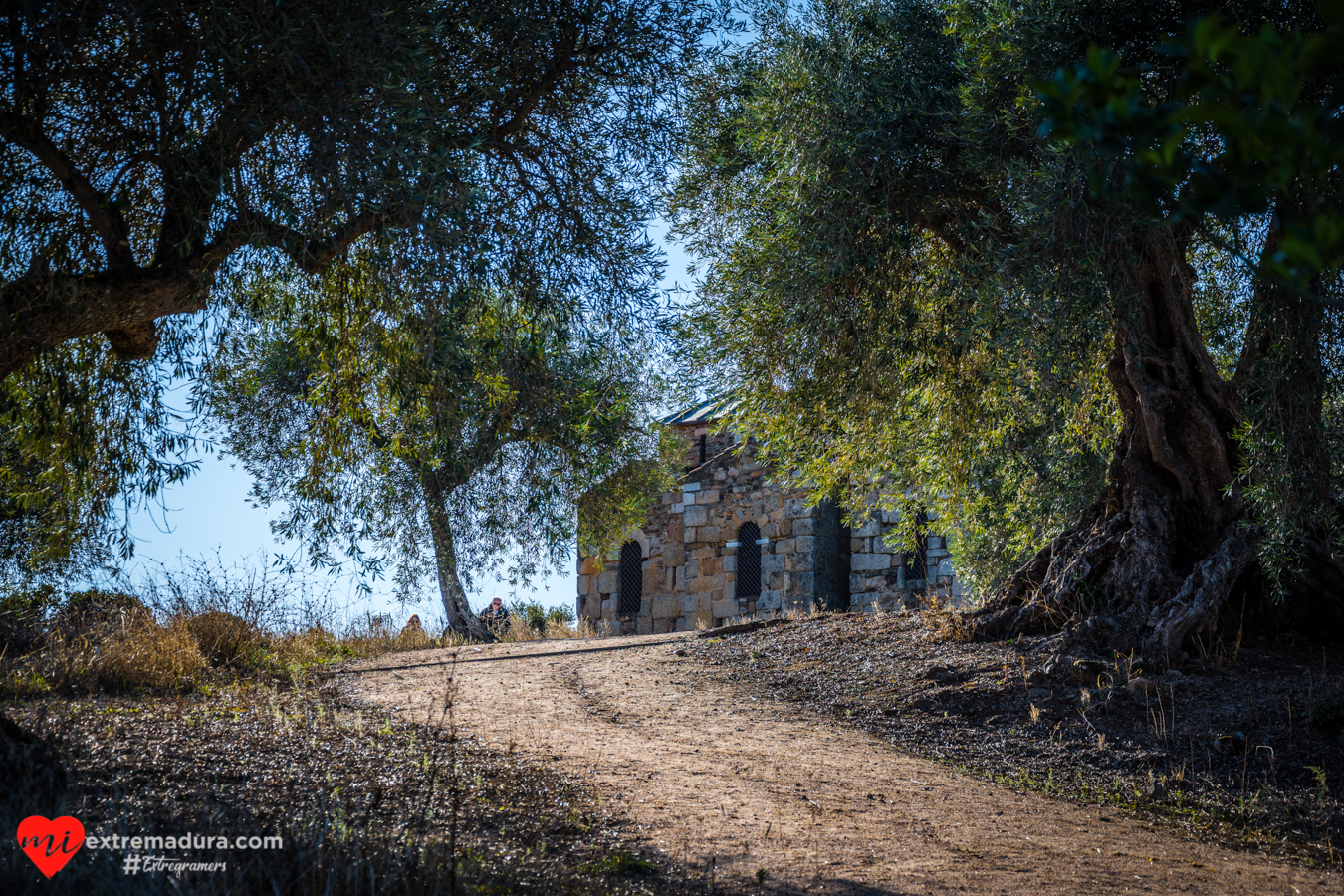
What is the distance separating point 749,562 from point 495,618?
596 cm

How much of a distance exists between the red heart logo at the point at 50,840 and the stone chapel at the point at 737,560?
51.2ft

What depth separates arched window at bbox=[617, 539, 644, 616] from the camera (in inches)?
885

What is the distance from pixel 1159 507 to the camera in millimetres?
9023

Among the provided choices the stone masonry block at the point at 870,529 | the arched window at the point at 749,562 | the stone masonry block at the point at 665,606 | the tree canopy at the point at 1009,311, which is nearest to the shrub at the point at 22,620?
the tree canopy at the point at 1009,311

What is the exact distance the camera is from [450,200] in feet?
17.3

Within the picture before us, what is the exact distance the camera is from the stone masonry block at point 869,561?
64.1 ft

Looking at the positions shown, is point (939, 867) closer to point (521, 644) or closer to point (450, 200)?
point (450, 200)

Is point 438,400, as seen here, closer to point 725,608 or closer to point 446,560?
point 446,560

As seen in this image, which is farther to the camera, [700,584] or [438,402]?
[700,584]

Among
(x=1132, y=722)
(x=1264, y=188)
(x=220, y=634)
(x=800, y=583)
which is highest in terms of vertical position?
(x=1264, y=188)

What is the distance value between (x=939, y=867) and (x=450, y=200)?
4470 mm

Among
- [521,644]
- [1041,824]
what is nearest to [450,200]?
[1041,824]

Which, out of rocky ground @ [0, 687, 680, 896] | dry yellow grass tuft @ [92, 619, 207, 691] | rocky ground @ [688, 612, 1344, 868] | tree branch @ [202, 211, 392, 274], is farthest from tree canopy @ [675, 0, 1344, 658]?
dry yellow grass tuft @ [92, 619, 207, 691]

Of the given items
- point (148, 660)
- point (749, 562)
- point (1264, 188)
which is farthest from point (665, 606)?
point (1264, 188)
